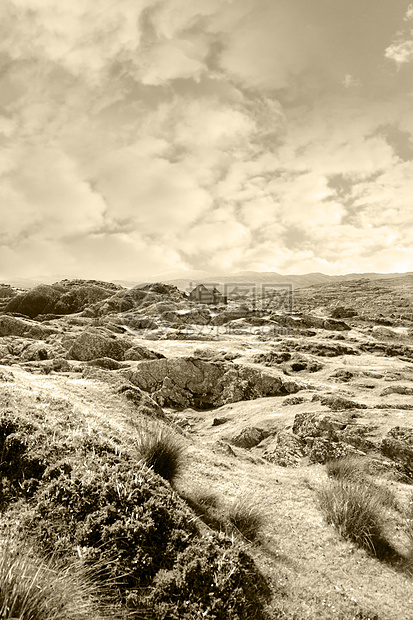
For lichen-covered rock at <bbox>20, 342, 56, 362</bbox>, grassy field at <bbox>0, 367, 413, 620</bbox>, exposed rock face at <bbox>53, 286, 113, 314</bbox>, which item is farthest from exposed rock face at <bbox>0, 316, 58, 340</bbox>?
grassy field at <bbox>0, 367, 413, 620</bbox>

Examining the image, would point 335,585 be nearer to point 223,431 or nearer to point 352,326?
point 223,431

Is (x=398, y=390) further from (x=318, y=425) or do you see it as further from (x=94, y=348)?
(x=94, y=348)

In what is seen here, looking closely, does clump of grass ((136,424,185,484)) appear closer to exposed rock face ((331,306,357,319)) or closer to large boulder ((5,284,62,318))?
large boulder ((5,284,62,318))

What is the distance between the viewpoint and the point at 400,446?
15.6m

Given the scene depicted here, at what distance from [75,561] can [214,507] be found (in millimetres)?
3760

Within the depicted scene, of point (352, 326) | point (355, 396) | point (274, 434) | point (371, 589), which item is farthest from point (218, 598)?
point (352, 326)

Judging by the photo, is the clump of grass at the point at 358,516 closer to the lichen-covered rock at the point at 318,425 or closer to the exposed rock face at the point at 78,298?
the lichen-covered rock at the point at 318,425

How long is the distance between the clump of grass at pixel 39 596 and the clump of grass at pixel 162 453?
417 centimetres

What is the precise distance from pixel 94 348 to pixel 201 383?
11431 mm

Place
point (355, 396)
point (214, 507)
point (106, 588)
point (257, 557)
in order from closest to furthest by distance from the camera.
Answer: point (106, 588)
point (257, 557)
point (214, 507)
point (355, 396)

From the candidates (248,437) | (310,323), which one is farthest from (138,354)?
(310,323)

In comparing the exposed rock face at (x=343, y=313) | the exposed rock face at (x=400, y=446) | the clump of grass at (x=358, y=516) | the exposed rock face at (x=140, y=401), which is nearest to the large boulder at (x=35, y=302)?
the exposed rock face at (x=343, y=313)

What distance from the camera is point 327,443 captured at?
1559 centimetres

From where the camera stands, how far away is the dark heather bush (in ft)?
15.8
